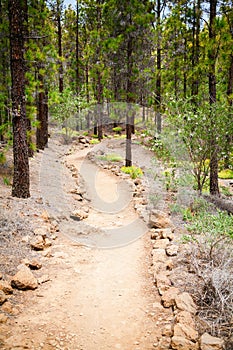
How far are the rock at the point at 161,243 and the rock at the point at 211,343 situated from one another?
2.54 meters

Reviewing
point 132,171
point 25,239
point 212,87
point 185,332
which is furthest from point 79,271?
point 132,171

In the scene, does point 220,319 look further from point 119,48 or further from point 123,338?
point 119,48

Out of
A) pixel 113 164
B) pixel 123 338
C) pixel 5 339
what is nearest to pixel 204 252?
pixel 123 338

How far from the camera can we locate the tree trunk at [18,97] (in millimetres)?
6595

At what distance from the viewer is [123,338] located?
346cm

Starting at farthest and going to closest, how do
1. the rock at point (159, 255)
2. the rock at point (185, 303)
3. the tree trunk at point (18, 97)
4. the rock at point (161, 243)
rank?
the tree trunk at point (18, 97), the rock at point (161, 243), the rock at point (159, 255), the rock at point (185, 303)

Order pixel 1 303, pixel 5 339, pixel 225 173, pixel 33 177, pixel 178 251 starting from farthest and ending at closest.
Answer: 1. pixel 225 173
2. pixel 33 177
3. pixel 178 251
4. pixel 1 303
5. pixel 5 339

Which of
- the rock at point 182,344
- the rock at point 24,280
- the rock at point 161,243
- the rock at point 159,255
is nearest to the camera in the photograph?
the rock at point 182,344

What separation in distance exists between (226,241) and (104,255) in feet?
7.54

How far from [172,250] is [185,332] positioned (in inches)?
81.5

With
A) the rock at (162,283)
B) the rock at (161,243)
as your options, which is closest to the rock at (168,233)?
the rock at (161,243)

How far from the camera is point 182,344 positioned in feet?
10.4

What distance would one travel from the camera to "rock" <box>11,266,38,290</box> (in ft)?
13.9

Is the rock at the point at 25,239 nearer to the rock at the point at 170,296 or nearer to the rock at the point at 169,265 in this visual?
the rock at the point at 169,265
